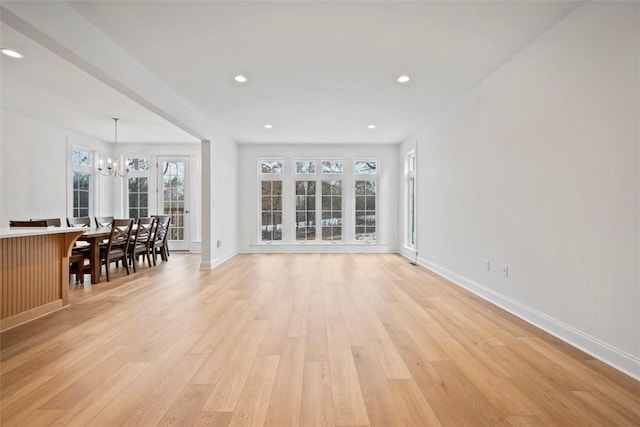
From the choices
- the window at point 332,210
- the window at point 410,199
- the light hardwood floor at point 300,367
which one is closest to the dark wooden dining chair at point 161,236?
the light hardwood floor at point 300,367

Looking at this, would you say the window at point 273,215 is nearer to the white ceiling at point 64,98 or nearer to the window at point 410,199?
the white ceiling at point 64,98

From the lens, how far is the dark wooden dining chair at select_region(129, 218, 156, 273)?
5340mm

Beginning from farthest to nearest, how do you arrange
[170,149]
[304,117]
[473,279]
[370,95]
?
[170,149]
[304,117]
[370,95]
[473,279]

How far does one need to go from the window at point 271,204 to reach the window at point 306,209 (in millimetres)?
458

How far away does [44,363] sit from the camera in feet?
7.07

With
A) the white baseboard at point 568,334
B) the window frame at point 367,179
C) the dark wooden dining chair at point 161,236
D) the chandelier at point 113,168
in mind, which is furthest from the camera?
the window frame at point 367,179

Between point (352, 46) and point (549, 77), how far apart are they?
1806mm

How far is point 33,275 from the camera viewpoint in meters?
3.05

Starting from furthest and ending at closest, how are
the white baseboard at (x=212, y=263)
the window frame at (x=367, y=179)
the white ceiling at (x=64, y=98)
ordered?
the window frame at (x=367, y=179)
the white baseboard at (x=212, y=263)
the white ceiling at (x=64, y=98)

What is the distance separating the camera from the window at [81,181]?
6.68 m

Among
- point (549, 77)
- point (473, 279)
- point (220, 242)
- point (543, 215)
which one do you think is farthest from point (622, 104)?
point (220, 242)

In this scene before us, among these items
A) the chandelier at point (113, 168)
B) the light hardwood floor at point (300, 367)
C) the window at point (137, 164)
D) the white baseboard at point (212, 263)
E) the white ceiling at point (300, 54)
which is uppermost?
the white ceiling at point (300, 54)

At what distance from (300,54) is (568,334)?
351 centimetres

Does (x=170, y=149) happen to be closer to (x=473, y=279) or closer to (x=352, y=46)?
(x=352, y=46)
